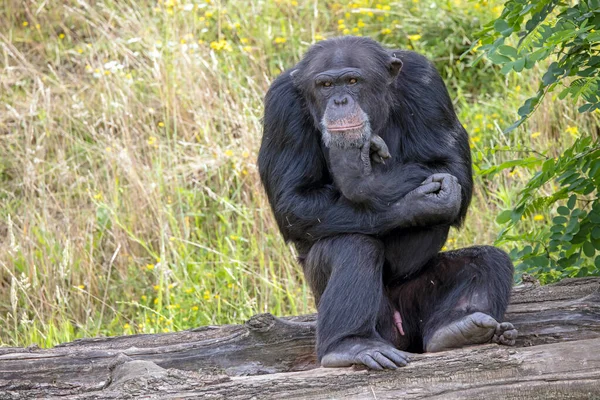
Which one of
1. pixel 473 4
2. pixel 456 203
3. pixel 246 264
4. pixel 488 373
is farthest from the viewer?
pixel 473 4

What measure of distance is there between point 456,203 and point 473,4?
4500 mm

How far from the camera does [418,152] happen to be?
4.55m

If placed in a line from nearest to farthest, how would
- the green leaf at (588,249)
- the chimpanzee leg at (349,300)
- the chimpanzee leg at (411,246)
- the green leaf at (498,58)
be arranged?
the chimpanzee leg at (349,300) → the green leaf at (498,58) → the chimpanzee leg at (411,246) → the green leaf at (588,249)

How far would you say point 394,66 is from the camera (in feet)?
15.0

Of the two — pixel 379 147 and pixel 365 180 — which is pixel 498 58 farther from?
pixel 365 180

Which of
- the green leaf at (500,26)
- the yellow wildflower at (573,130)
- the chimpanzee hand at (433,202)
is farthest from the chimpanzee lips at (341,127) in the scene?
the yellow wildflower at (573,130)

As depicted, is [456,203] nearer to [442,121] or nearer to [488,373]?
[442,121]

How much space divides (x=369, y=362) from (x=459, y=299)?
71 centimetres

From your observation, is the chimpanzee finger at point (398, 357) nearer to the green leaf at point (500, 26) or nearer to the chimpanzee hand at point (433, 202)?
the chimpanzee hand at point (433, 202)

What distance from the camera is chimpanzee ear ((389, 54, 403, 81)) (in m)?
4.54

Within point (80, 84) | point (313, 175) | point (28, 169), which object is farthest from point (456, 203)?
point (80, 84)

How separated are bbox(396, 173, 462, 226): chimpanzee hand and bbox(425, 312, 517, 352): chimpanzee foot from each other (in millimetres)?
535

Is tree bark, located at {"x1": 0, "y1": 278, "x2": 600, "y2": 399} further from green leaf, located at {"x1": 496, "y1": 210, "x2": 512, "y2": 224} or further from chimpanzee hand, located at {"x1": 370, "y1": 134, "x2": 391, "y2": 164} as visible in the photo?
chimpanzee hand, located at {"x1": 370, "y1": 134, "x2": 391, "y2": 164}

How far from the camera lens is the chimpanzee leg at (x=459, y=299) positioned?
397 centimetres
